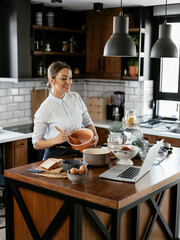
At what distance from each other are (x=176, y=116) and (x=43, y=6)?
2605 millimetres

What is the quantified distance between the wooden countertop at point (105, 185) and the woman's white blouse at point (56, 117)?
0.59 m

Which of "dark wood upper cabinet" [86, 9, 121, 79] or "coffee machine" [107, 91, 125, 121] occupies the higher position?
"dark wood upper cabinet" [86, 9, 121, 79]

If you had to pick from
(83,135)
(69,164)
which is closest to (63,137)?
(83,135)

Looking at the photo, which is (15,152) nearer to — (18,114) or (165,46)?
(18,114)

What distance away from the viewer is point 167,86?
5.80m

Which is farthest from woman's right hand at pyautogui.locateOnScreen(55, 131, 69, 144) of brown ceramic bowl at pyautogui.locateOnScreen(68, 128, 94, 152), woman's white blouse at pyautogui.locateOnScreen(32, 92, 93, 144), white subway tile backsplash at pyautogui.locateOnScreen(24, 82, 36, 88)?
white subway tile backsplash at pyautogui.locateOnScreen(24, 82, 36, 88)

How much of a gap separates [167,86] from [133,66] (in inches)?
26.8

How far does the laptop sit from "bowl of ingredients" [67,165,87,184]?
202mm

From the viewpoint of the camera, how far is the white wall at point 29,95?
5.36 m

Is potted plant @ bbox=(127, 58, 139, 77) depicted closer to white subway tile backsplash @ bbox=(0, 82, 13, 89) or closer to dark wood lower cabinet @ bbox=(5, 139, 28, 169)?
white subway tile backsplash @ bbox=(0, 82, 13, 89)

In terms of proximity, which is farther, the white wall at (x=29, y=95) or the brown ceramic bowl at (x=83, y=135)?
the white wall at (x=29, y=95)

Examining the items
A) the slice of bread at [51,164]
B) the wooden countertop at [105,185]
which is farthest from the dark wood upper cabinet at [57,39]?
the wooden countertop at [105,185]

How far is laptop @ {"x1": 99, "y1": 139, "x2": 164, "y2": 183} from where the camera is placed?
8.34 ft

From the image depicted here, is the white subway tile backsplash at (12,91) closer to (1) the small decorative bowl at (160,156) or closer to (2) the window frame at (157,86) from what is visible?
(2) the window frame at (157,86)
